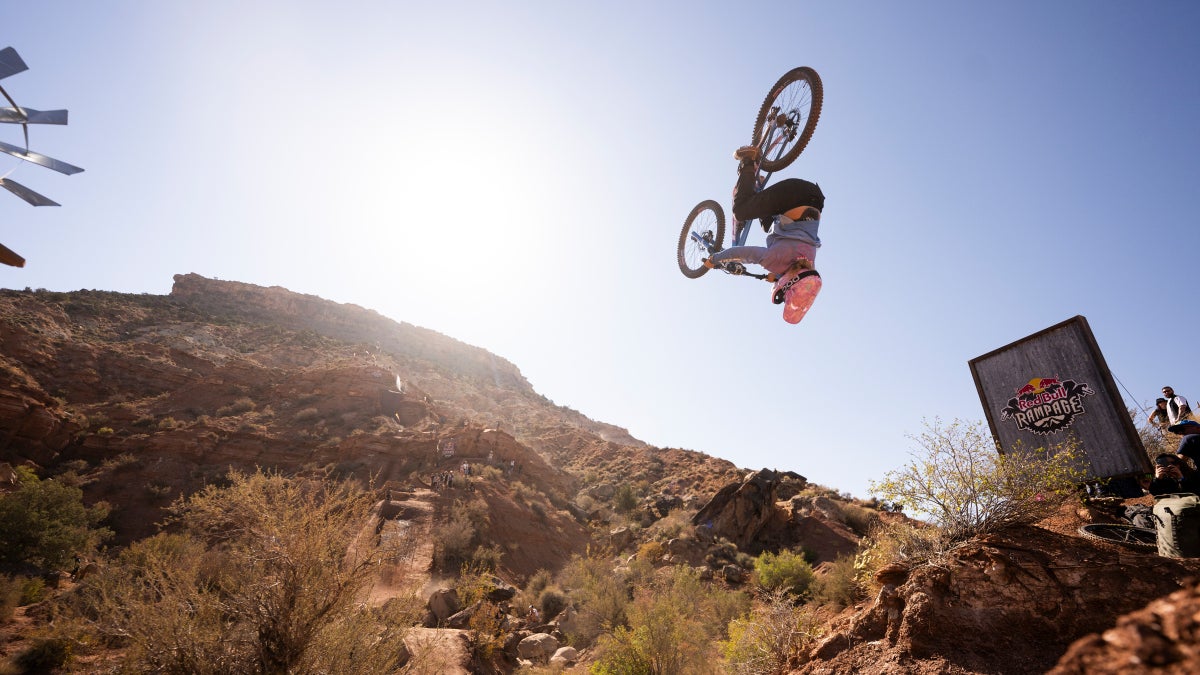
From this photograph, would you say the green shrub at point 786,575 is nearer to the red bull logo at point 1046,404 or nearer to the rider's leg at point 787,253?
the red bull logo at point 1046,404

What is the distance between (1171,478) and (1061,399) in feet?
12.4

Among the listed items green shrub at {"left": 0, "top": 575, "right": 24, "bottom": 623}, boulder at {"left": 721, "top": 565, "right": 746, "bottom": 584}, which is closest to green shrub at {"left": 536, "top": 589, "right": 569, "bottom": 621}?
boulder at {"left": 721, "top": 565, "right": 746, "bottom": 584}

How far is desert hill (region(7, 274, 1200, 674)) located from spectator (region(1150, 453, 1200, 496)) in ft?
4.69

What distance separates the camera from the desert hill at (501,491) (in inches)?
170

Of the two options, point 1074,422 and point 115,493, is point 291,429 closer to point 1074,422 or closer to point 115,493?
point 115,493

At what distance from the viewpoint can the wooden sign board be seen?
27.1ft

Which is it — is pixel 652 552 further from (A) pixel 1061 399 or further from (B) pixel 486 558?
(A) pixel 1061 399

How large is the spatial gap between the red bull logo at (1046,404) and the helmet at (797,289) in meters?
7.57

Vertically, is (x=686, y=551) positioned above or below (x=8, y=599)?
above

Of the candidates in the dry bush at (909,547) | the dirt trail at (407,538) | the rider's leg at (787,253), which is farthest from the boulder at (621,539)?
the rider's leg at (787,253)

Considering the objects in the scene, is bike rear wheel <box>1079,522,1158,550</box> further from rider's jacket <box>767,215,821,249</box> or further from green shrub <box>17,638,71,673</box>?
green shrub <box>17,638,71,673</box>

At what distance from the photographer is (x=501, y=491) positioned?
963 inches

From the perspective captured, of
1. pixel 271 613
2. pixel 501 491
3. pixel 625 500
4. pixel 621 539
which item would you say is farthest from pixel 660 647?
pixel 625 500

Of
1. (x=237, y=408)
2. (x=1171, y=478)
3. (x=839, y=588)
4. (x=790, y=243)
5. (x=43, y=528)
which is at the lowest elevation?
(x=839, y=588)
